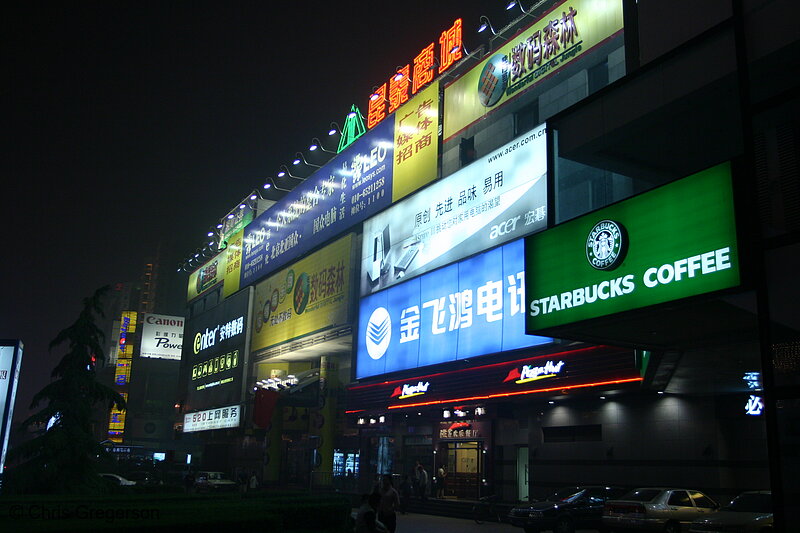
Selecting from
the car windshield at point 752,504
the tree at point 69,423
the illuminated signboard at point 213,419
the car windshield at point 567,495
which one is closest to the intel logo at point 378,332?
the tree at point 69,423

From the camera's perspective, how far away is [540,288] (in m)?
13.0

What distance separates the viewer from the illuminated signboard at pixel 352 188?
1416 inches

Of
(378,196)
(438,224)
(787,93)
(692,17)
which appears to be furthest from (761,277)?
(378,196)

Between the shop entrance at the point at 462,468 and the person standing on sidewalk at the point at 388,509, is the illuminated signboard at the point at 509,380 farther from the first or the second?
the person standing on sidewalk at the point at 388,509

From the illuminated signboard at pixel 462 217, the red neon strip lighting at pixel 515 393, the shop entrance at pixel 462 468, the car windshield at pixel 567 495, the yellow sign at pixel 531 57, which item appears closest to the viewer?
the car windshield at pixel 567 495

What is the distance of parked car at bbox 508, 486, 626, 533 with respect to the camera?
63.0ft

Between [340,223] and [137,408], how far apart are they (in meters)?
65.5

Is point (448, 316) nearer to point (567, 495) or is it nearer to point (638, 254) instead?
point (567, 495)

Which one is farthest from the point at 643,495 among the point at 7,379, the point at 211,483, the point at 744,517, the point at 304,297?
the point at 304,297

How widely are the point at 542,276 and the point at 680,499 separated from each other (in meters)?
8.54

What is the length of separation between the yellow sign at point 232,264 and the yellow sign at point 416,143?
85.7 feet

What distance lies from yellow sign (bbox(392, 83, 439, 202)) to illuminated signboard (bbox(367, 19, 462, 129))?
1058mm

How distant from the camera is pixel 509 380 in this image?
2608cm

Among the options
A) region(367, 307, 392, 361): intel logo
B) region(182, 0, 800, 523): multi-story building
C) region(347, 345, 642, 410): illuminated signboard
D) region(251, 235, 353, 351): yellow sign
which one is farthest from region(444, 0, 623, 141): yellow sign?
region(347, 345, 642, 410): illuminated signboard
